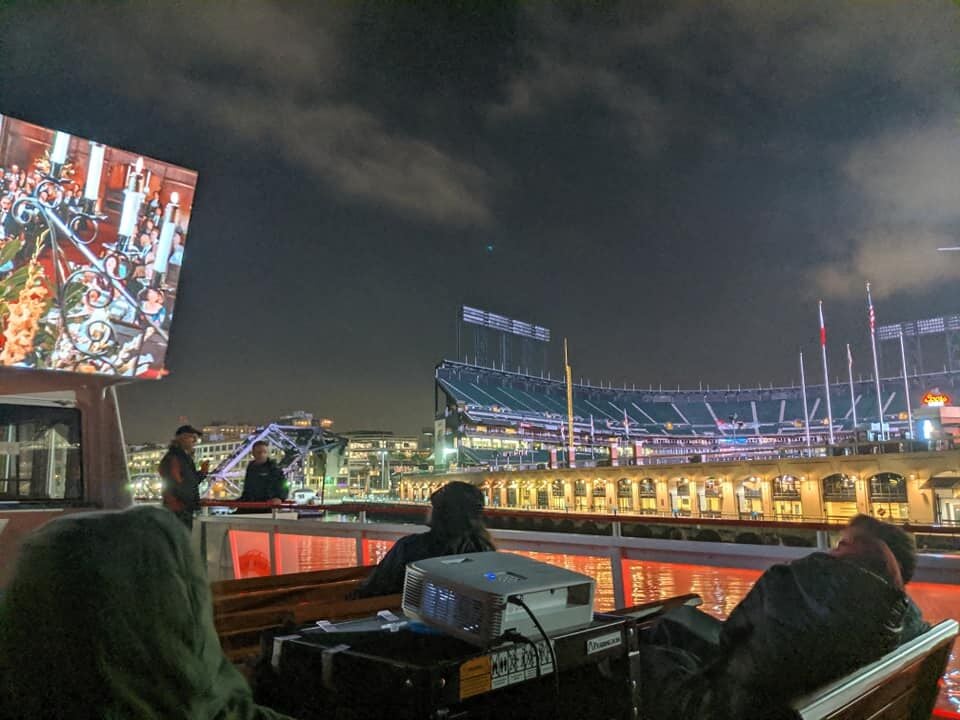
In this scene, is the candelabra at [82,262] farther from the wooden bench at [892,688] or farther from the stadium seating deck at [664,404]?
the stadium seating deck at [664,404]

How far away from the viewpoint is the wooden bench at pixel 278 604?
2.48 meters

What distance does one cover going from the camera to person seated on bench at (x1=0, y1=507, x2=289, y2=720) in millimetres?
1023

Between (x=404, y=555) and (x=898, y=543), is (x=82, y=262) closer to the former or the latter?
(x=404, y=555)

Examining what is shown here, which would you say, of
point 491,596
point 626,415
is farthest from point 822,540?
point 626,415

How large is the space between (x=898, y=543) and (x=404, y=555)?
193 cm

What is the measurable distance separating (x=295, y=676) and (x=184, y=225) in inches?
222

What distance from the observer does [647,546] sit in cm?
445

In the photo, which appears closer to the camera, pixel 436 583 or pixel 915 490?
pixel 436 583

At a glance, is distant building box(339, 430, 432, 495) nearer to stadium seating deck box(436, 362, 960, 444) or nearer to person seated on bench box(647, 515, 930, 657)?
stadium seating deck box(436, 362, 960, 444)

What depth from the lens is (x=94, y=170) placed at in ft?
18.5

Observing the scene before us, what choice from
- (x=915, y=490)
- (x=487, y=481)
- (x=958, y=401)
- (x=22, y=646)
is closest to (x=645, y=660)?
(x=22, y=646)

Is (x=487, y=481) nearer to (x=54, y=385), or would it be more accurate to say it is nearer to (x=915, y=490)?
(x=915, y=490)

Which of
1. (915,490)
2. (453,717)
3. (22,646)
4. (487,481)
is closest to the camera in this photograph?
(22,646)

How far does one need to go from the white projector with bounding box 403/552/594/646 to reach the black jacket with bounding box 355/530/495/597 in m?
0.85
